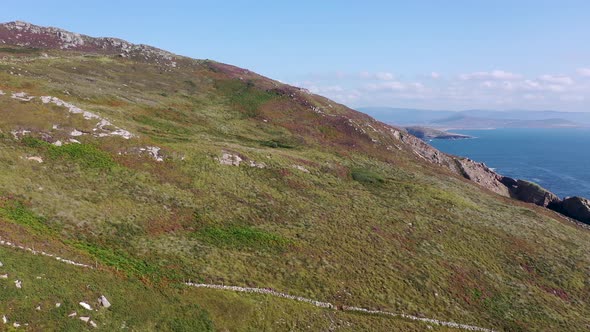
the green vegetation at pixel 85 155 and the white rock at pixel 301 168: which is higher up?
the green vegetation at pixel 85 155

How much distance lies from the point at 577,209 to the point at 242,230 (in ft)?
274

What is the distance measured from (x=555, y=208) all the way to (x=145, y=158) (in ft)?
309

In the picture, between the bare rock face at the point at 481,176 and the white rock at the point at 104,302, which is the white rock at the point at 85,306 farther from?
the bare rock face at the point at 481,176

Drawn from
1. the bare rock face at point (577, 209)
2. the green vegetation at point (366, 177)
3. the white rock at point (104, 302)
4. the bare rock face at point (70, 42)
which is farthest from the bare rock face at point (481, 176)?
the bare rock face at point (70, 42)

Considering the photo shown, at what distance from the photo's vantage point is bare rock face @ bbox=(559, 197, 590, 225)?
281 feet

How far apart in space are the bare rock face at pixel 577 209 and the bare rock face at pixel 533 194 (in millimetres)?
2648

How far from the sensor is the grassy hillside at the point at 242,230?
31.9m

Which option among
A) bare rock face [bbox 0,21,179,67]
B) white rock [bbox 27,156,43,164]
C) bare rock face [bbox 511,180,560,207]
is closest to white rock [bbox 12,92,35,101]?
white rock [bbox 27,156,43,164]

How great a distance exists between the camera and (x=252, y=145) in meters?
80.6

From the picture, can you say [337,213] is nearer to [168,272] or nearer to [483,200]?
[168,272]

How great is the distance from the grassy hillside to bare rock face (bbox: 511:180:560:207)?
15616 millimetres

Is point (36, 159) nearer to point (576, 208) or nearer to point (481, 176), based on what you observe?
point (481, 176)

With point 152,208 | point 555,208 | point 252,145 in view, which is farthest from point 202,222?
point 555,208

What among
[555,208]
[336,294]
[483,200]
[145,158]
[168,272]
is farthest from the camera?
[555,208]
